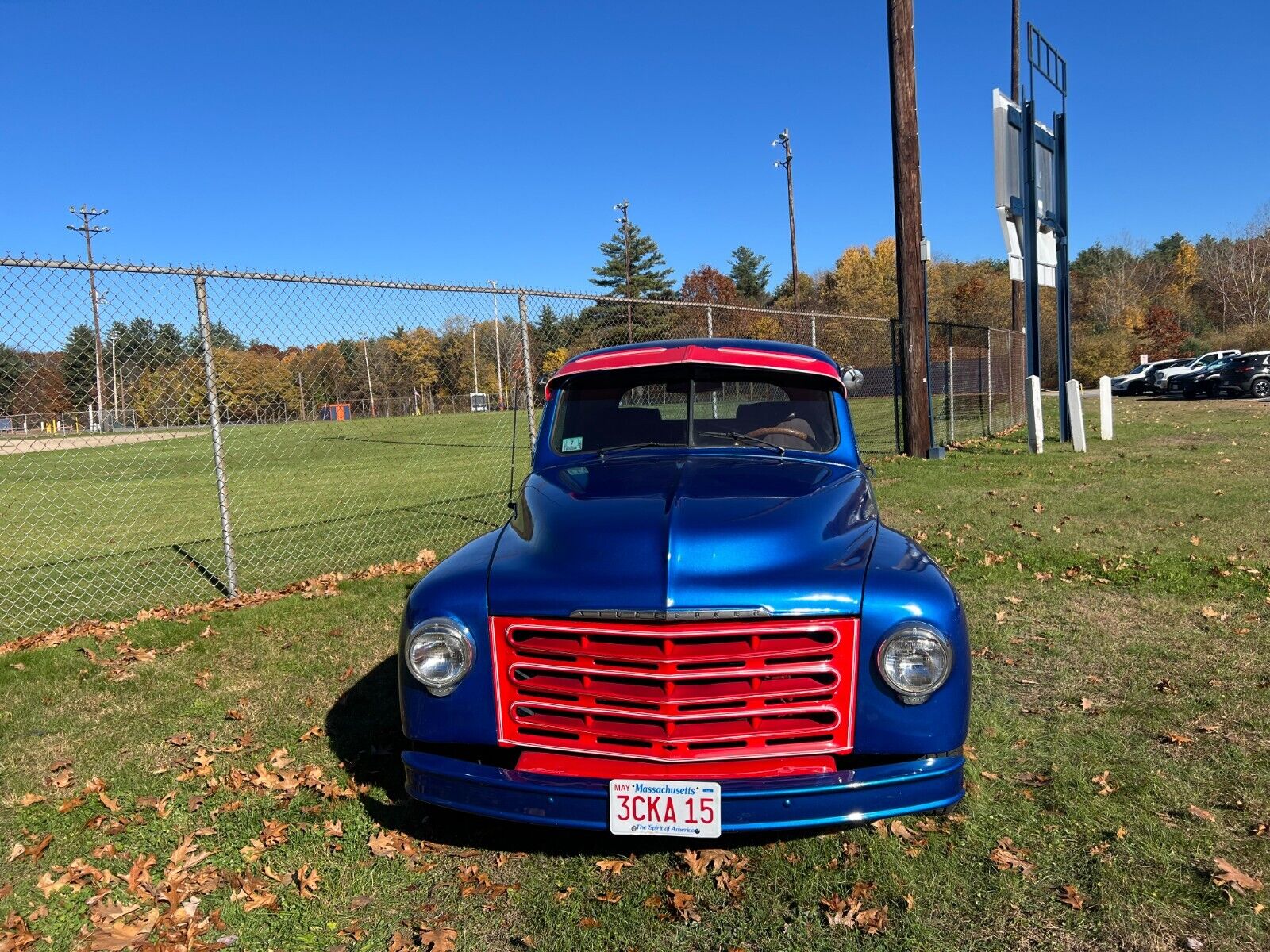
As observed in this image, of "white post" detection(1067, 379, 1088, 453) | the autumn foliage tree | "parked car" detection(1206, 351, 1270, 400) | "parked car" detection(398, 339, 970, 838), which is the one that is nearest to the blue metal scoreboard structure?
"white post" detection(1067, 379, 1088, 453)

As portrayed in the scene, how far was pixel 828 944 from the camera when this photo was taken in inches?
107

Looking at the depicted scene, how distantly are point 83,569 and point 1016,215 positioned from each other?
13933 mm

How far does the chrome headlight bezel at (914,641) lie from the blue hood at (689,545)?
0.16 metres

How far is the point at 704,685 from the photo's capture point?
112 inches

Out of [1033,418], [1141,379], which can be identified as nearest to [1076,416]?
[1033,418]

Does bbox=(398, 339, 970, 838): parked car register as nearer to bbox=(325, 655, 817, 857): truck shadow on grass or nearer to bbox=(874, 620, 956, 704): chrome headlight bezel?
bbox=(874, 620, 956, 704): chrome headlight bezel

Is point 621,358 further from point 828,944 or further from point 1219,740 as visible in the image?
point 1219,740

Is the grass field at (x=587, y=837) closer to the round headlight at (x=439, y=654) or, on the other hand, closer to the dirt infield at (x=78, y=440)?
the round headlight at (x=439, y=654)

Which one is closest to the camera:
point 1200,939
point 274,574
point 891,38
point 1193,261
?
point 1200,939

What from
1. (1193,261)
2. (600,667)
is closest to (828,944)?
(600,667)

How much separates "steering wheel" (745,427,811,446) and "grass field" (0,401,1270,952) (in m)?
1.59

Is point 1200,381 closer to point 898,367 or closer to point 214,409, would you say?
point 898,367

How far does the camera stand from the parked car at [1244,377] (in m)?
29.6

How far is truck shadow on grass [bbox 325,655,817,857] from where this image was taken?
330 centimetres
